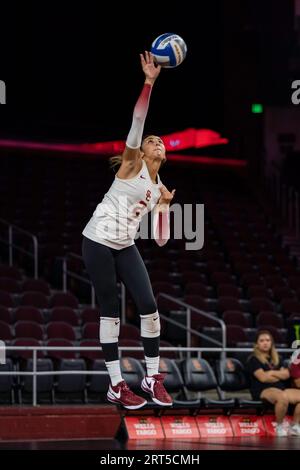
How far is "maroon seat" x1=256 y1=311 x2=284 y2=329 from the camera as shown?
16422 mm

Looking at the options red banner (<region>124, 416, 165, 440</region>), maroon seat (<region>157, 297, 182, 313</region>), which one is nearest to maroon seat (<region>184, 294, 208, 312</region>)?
maroon seat (<region>157, 297, 182, 313</region>)

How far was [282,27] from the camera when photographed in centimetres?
2055

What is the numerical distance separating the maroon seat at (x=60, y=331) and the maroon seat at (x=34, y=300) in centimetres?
92

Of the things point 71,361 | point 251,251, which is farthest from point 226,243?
point 71,361

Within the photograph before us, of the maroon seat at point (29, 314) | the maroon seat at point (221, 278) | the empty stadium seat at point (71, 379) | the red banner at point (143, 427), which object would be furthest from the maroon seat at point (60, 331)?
the maroon seat at point (221, 278)

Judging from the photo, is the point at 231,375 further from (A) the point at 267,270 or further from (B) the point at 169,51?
(B) the point at 169,51

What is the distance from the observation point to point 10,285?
1538cm

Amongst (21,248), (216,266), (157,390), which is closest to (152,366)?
(157,390)

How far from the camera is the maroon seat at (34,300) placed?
49.1 ft

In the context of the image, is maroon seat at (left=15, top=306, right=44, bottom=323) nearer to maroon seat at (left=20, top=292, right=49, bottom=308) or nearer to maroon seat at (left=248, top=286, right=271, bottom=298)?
maroon seat at (left=20, top=292, right=49, bottom=308)

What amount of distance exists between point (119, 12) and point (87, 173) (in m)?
3.25
